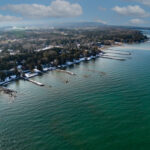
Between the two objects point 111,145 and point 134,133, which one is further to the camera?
point 134,133

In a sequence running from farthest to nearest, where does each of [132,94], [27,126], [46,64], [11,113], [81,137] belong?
[46,64] < [132,94] < [11,113] < [27,126] < [81,137]

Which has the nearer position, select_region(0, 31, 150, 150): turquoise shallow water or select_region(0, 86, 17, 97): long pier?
select_region(0, 31, 150, 150): turquoise shallow water

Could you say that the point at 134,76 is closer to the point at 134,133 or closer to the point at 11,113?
the point at 134,133

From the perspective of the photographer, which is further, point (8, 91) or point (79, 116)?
point (8, 91)

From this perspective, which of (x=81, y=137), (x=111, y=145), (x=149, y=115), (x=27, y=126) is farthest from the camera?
(x=149, y=115)

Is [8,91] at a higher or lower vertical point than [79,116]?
higher

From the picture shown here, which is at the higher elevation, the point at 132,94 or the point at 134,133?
the point at 132,94

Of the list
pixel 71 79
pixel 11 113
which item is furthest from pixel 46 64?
pixel 11 113

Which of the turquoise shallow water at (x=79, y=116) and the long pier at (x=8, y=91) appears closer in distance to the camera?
the turquoise shallow water at (x=79, y=116)
